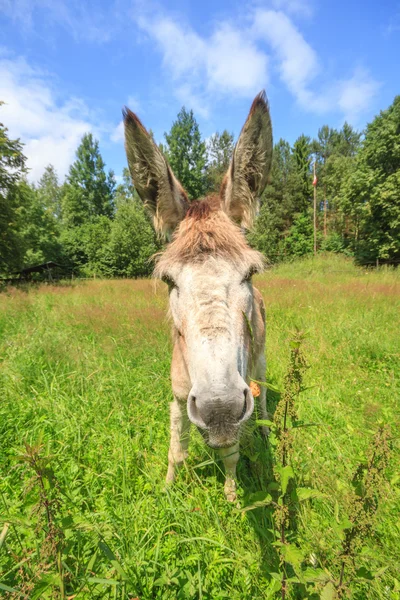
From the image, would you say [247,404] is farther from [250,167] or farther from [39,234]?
[39,234]

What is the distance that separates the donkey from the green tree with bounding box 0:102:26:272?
17853 millimetres

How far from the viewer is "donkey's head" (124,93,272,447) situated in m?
1.21

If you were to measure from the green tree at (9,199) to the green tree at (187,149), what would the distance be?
16592 mm

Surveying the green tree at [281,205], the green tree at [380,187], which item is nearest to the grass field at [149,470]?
the green tree at [380,187]

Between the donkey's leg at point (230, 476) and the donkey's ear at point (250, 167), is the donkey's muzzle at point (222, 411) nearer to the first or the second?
the donkey's leg at point (230, 476)

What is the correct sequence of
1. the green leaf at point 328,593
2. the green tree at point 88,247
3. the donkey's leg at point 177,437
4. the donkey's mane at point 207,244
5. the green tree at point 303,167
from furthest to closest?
the green tree at point 303,167 → the green tree at point 88,247 → the donkey's leg at point 177,437 → the donkey's mane at point 207,244 → the green leaf at point 328,593

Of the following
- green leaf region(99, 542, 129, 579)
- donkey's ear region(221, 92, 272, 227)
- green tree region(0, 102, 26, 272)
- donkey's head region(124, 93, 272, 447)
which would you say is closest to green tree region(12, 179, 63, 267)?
green tree region(0, 102, 26, 272)

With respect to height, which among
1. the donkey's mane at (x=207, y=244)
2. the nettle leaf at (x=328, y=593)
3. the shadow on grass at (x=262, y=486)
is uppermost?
the donkey's mane at (x=207, y=244)

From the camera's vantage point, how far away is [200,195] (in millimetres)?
19672

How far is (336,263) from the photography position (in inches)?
773

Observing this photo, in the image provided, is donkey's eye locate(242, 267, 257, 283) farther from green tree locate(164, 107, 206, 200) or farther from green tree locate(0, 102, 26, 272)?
green tree locate(164, 107, 206, 200)

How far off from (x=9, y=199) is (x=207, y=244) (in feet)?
62.9

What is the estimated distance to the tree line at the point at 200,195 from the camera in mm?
18188

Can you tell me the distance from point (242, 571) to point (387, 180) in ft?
81.4
